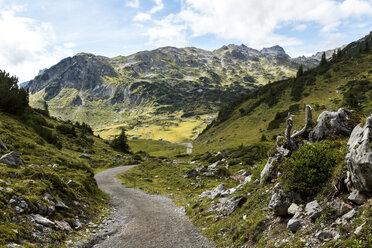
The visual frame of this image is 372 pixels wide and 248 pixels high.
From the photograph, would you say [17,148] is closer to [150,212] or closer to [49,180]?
[49,180]

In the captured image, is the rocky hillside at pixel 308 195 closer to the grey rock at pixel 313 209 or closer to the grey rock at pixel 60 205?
the grey rock at pixel 313 209

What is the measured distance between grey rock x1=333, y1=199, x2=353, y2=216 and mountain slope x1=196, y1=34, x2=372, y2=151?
88.1m

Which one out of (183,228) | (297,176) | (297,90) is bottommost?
(183,228)

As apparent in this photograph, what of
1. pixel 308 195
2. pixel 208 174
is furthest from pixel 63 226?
pixel 208 174

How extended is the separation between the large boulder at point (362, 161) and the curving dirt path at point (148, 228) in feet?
36.1

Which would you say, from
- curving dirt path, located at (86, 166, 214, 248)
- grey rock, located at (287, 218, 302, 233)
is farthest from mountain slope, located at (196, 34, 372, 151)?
grey rock, located at (287, 218, 302, 233)

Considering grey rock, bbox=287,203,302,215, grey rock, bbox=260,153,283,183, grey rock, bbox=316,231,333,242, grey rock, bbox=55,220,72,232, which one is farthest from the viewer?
grey rock, bbox=260,153,283,183

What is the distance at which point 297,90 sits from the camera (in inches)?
5438

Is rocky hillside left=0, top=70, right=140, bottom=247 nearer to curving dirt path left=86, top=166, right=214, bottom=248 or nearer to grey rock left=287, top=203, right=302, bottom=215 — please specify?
curving dirt path left=86, top=166, right=214, bottom=248

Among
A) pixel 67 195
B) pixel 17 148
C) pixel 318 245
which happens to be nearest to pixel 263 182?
pixel 318 245

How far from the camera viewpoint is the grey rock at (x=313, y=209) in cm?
1089

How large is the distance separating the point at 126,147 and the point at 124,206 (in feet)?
294

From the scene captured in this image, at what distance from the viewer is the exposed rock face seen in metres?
15.5

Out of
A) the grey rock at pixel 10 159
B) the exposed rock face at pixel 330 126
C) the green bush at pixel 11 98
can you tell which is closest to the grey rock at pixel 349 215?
the exposed rock face at pixel 330 126
